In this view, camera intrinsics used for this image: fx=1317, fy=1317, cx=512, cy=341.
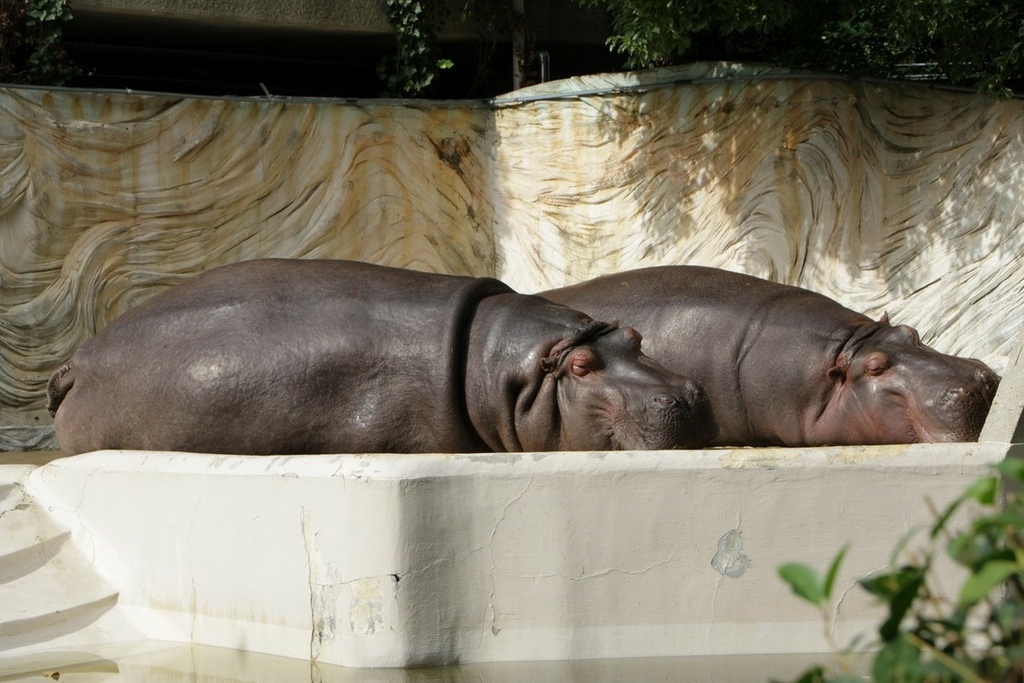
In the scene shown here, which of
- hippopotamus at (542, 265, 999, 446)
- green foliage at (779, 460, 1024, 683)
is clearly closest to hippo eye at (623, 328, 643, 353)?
hippopotamus at (542, 265, 999, 446)

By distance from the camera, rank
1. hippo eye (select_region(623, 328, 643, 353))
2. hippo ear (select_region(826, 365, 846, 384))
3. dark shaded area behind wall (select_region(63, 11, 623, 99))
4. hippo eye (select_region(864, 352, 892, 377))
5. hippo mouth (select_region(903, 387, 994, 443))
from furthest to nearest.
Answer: dark shaded area behind wall (select_region(63, 11, 623, 99)), hippo ear (select_region(826, 365, 846, 384)), hippo eye (select_region(864, 352, 892, 377)), hippo mouth (select_region(903, 387, 994, 443)), hippo eye (select_region(623, 328, 643, 353))

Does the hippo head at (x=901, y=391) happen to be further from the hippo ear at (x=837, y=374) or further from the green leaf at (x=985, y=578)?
the green leaf at (x=985, y=578)

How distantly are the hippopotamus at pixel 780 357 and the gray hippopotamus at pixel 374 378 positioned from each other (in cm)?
104

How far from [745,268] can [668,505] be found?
17.9ft

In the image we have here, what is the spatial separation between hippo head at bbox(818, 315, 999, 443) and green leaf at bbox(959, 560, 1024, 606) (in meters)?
4.11

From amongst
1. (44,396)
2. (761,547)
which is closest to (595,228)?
(44,396)

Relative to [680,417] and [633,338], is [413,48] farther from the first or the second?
[680,417]

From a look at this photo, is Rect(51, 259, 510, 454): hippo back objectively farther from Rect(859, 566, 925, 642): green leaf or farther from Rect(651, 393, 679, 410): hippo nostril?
Rect(859, 566, 925, 642): green leaf

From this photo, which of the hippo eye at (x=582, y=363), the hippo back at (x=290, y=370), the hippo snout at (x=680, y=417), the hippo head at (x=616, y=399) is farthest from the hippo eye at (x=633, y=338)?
the hippo back at (x=290, y=370)

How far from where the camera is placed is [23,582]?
4.02 m

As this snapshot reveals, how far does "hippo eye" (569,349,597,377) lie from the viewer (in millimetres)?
4445

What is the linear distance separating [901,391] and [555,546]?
2.30 m

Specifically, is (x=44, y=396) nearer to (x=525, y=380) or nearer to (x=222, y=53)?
(x=222, y=53)

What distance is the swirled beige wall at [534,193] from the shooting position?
326 inches
